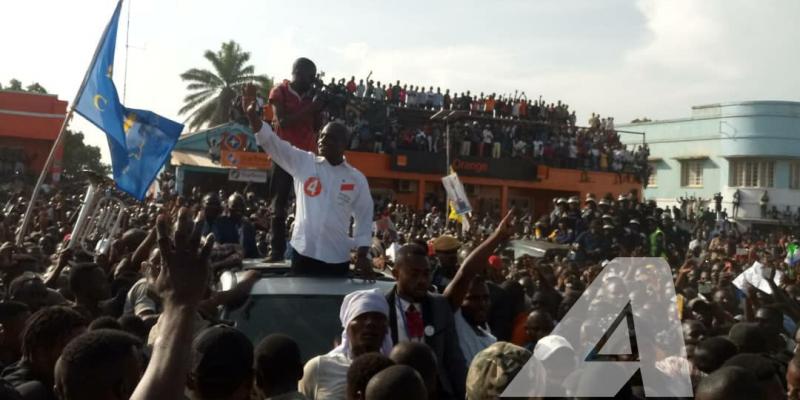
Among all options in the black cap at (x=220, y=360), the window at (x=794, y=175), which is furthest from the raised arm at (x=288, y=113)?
the window at (x=794, y=175)

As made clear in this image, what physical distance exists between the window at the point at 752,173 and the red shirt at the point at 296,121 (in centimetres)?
4178

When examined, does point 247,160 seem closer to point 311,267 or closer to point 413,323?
point 311,267

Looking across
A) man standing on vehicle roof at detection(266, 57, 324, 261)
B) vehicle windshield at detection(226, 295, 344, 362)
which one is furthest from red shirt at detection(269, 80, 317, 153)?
vehicle windshield at detection(226, 295, 344, 362)

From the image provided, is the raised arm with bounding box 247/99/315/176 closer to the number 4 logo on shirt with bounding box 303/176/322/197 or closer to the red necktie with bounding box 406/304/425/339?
the number 4 logo on shirt with bounding box 303/176/322/197

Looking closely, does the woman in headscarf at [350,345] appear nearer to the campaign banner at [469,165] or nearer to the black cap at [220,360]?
the black cap at [220,360]

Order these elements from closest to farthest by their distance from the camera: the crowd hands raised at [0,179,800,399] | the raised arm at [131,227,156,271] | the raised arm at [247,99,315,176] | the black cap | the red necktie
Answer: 1. the crowd hands raised at [0,179,800,399]
2. the black cap
3. the red necktie
4. the raised arm at [247,99,315,176]
5. the raised arm at [131,227,156,271]

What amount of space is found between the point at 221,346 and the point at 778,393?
2.18 meters

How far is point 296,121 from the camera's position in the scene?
6.71 meters

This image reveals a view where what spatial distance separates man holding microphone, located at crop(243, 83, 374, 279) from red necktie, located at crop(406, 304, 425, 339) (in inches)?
44.5

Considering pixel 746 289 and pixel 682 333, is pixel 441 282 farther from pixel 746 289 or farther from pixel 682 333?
pixel 746 289

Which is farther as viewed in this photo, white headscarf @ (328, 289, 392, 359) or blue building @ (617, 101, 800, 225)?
blue building @ (617, 101, 800, 225)

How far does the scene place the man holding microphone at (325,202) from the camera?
5340 millimetres

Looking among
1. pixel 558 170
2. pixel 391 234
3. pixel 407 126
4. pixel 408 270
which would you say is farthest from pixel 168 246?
pixel 558 170

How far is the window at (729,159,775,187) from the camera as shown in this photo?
4419cm
